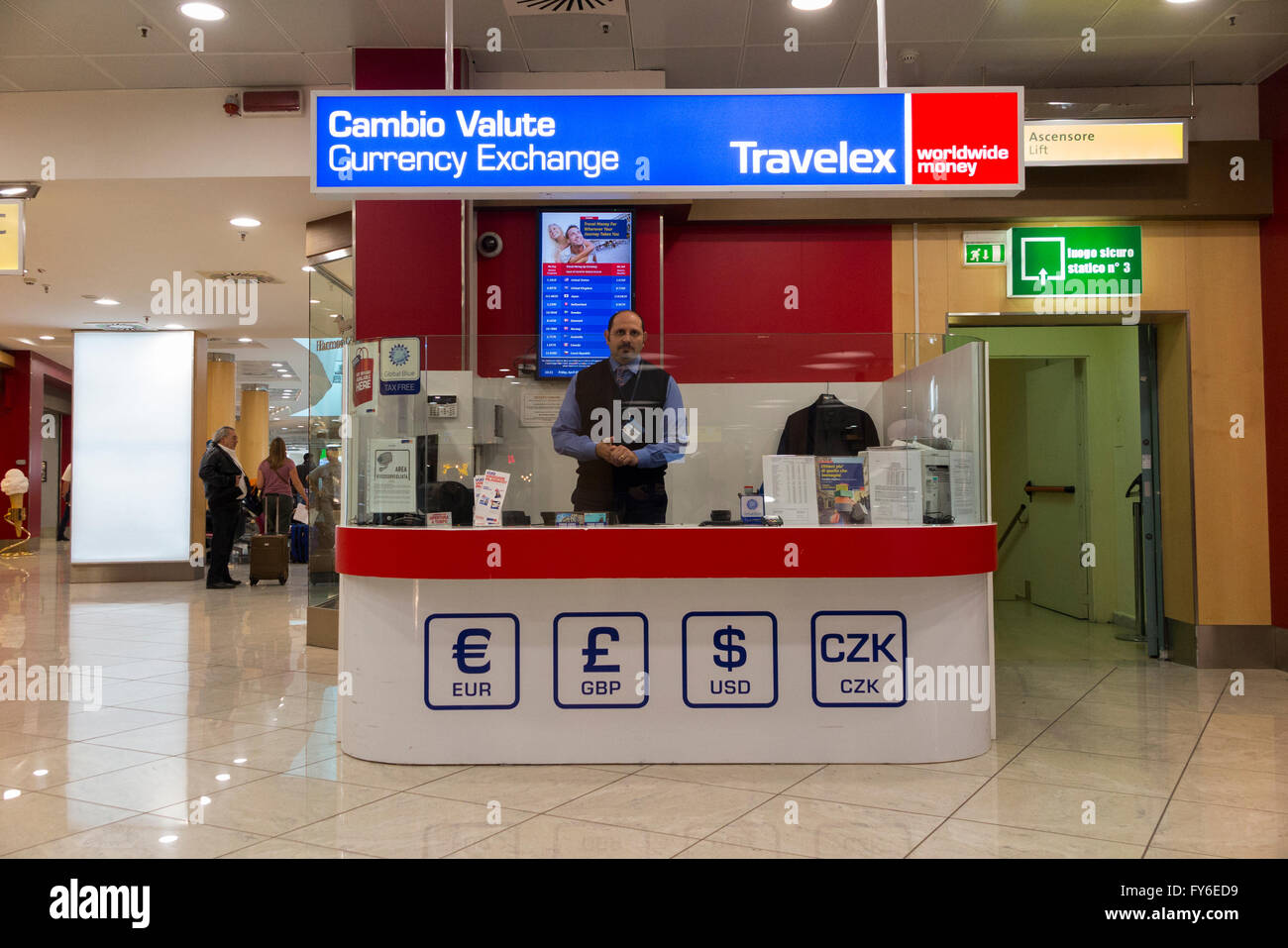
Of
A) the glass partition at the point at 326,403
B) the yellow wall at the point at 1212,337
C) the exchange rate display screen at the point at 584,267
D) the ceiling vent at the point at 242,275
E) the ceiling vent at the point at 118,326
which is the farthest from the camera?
the ceiling vent at the point at 118,326

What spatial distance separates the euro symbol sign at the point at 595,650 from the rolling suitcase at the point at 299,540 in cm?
938

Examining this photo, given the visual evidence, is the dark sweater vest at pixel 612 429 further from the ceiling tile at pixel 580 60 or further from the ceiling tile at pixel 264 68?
the ceiling tile at pixel 264 68

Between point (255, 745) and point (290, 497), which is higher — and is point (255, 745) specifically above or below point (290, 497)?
below

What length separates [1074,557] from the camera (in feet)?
25.7

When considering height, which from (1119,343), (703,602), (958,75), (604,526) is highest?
(958,75)

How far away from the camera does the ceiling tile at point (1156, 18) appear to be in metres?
4.81

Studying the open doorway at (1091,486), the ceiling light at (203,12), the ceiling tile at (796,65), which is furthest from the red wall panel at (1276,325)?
the ceiling light at (203,12)

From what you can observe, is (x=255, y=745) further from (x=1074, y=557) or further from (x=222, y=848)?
(x=1074, y=557)

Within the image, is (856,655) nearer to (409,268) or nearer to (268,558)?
(409,268)

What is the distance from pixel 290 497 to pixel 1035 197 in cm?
849

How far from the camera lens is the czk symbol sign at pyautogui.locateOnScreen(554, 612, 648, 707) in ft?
12.0

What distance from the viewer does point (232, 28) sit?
4.95m
